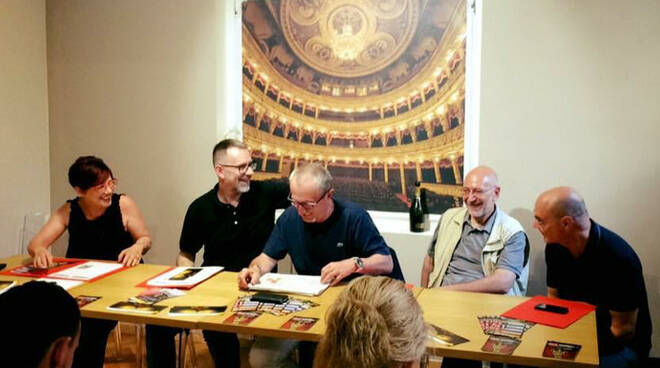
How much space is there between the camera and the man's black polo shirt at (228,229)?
3.22m

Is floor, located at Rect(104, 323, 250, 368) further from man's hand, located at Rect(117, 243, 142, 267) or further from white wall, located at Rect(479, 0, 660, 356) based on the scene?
white wall, located at Rect(479, 0, 660, 356)

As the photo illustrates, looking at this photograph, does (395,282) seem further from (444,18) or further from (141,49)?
(141,49)

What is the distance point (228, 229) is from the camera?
321cm

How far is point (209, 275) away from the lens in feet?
8.79

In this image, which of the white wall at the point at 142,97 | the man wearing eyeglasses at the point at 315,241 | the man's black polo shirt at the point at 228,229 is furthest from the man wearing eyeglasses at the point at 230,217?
the white wall at the point at 142,97

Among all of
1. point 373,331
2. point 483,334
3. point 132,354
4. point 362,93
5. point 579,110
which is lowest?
point 132,354

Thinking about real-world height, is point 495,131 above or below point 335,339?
above

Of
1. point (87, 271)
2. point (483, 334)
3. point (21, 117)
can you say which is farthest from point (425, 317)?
point (21, 117)

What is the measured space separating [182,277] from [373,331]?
165 centimetres

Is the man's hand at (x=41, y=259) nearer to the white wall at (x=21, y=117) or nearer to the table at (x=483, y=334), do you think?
the white wall at (x=21, y=117)

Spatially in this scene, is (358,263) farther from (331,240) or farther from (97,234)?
(97,234)

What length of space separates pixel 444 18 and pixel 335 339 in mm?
2687

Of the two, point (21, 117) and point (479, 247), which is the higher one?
point (21, 117)

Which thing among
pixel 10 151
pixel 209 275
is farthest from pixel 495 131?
pixel 10 151
